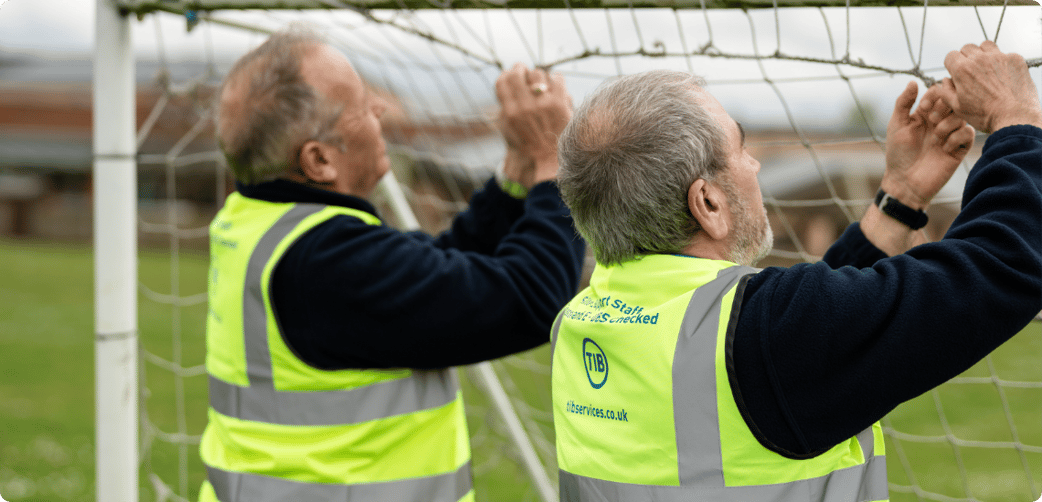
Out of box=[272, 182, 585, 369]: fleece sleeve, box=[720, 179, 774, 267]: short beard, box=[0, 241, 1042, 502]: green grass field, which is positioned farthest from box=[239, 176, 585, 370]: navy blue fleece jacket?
box=[0, 241, 1042, 502]: green grass field

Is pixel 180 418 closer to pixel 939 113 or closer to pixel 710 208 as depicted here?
pixel 710 208

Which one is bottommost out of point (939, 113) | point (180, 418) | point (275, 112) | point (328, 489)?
point (180, 418)

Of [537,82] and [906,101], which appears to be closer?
[906,101]

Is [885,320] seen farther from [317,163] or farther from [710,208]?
[317,163]

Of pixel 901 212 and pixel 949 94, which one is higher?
pixel 949 94

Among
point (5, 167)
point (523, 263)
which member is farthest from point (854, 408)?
point (5, 167)

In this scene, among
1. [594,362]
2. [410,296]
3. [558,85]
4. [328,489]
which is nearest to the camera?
[594,362]

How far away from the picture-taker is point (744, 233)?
1139 mm

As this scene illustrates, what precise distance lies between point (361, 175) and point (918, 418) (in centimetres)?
625

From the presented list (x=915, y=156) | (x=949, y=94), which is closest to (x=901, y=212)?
(x=915, y=156)

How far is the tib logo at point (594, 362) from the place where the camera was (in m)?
1.16

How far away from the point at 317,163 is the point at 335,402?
0.51 m

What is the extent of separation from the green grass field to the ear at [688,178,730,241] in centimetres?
120

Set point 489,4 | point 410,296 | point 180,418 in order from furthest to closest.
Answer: point 180,418, point 489,4, point 410,296
